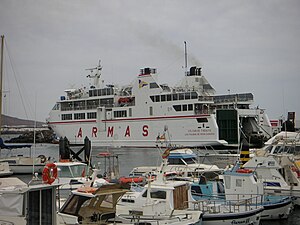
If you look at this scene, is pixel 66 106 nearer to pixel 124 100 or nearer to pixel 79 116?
pixel 79 116

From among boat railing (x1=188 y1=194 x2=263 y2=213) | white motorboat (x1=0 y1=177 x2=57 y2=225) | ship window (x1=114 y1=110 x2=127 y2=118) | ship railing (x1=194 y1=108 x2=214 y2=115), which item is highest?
ship window (x1=114 y1=110 x2=127 y2=118)

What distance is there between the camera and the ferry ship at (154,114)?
44781mm

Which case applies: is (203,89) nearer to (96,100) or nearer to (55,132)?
(96,100)

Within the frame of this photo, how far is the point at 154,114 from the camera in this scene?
161 feet

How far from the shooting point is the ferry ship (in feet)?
147

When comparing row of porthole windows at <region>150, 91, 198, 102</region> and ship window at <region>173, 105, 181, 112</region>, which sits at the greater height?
row of porthole windows at <region>150, 91, 198, 102</region>

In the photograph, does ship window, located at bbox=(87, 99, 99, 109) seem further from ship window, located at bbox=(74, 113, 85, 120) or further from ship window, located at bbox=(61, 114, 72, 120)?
ship window, located at bbox=(61, 114, 72, 120)

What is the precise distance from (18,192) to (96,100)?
48532 mm

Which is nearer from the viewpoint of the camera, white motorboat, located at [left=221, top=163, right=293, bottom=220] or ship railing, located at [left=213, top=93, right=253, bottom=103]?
white motorboat, located at [left=221, top=163, right=293, bottom=220]

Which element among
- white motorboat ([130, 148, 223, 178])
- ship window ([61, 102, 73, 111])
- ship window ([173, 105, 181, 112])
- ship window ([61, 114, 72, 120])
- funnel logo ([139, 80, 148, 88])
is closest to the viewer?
white motorboat ([130, 148, 223, 178])

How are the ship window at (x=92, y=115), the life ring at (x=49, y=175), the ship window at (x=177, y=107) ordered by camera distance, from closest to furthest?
1. the life ring at (x=49, y=175)
2. the ship window at (x=177, y=107)
3. the ship window at (x=92, y=115)

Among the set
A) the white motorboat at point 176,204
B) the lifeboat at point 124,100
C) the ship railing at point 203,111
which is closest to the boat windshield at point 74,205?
the white motorboat at point 176,204

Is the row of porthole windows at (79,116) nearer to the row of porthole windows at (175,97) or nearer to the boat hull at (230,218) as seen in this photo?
the row of porthole windows at (175,97)

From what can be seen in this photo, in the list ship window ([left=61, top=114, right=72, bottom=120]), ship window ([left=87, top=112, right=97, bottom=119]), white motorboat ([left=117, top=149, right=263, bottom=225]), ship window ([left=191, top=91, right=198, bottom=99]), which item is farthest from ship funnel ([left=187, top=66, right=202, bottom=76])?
white motorboat ([left=117, top=149, right=263, bottom=225])
